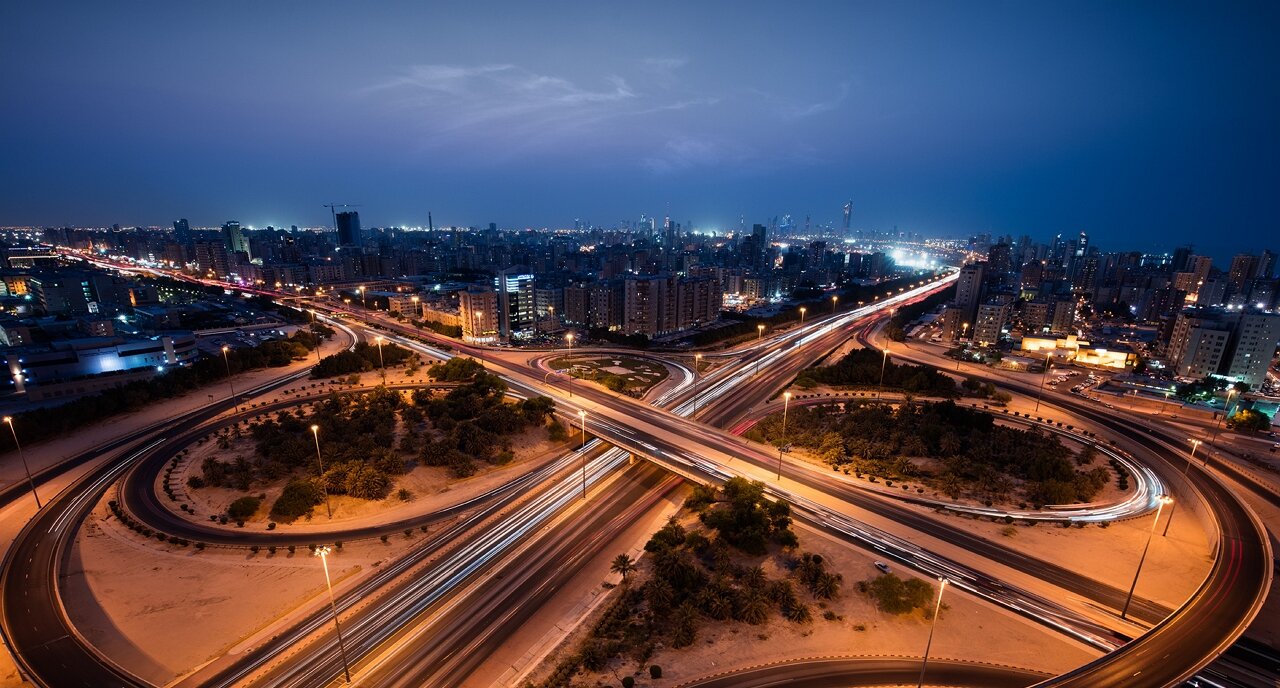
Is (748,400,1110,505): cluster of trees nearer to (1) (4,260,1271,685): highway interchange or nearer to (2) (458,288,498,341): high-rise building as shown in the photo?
(1) (4,260,1271,685): highway interchange

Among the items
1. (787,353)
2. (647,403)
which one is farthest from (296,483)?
(787,353)

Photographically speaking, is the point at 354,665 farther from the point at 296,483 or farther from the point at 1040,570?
the point at 1040,570

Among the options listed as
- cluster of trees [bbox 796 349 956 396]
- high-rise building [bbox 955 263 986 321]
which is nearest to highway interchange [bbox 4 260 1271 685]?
cluster of trees [bbox 796 349 956 396]

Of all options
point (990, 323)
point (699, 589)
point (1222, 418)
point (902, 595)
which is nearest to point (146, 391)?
point (699, 589)

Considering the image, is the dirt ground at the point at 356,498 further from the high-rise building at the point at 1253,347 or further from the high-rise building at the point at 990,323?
the high-rise building at the point at 1253,347

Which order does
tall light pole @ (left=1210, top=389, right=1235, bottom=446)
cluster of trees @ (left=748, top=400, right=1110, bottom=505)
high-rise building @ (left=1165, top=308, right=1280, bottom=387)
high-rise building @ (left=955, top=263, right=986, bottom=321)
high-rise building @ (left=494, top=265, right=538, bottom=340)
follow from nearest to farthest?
cluster of trees @ (left=748, top=400, right=1110, bottom=505)
tall light pole @ (left=1210, top=389, right=1235, bottom=446)
high-rise building @ (left=1165, top=308, right=1280, bottom=387)
high-rise building @ (left=494, top=265, right=538, bottom=340)
high-rise building @ (left=955, top=263, right=986, bottom=321)

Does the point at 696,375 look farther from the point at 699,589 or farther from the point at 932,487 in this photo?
the point at 699,589
